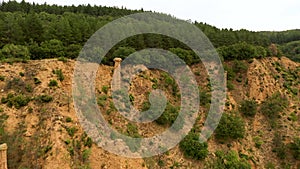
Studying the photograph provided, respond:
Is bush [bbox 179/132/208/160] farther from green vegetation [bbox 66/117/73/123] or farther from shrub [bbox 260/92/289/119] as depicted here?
shrub [bbox 260/92/289/119]

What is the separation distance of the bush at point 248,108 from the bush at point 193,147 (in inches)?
416

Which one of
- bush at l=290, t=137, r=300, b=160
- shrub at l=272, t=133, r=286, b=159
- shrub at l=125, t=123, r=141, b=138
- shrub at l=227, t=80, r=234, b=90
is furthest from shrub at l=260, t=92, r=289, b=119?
shrub at l=125, t=123, r=141, b=138

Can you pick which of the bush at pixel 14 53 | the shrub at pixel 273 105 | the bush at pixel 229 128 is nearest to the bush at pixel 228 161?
the bush at pixel 229 128

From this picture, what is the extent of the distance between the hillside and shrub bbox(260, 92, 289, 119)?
125 millimetres

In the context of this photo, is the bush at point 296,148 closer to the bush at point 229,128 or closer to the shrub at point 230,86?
the bush at point 229,128

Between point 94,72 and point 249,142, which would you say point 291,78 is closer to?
point 249,142

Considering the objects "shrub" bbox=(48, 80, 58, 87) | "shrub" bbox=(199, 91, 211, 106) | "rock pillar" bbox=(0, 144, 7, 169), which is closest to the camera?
"rock pillar" bbox=(0, 144, 7, 169)

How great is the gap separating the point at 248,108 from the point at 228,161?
403 inches

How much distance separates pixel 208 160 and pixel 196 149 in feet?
6.10

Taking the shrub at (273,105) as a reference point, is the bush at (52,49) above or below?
above

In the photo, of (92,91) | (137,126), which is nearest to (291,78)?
(137,126)

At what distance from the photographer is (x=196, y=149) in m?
32.9

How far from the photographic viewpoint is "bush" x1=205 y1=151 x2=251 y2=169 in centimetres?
3322

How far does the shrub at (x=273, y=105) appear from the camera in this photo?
42416 mm
